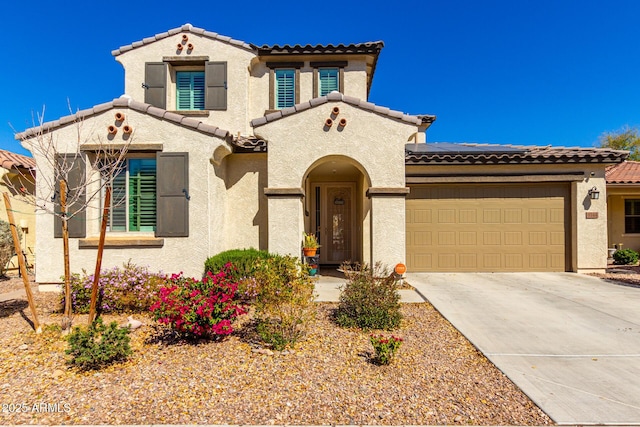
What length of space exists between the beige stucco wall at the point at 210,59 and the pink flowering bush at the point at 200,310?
7591 millimetres

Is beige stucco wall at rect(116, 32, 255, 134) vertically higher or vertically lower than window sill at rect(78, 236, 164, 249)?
higher

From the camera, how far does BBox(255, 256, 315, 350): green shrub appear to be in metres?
4.47

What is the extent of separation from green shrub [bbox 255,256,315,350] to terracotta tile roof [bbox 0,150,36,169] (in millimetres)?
9975

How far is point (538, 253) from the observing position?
32.8 feet

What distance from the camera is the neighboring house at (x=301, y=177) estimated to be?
7.43m

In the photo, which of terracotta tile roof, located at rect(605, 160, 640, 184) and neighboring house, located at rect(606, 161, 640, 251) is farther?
neighboring house, located at rect(606, 161, 640, 251)

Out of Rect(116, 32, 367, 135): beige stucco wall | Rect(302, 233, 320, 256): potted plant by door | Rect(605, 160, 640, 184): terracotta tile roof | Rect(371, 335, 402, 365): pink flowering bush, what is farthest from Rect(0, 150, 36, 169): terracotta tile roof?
Rect(605, 160, 640, 184): terracotta tile roof

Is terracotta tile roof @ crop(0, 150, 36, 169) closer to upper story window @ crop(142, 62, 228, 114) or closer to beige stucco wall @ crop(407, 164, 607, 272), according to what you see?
upper story window @ crop(142, 62, 228, 114)

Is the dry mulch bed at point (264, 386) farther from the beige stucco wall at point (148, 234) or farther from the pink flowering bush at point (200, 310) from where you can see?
the beige stucco wall at point (148, 234)

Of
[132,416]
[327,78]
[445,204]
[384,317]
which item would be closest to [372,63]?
[327,78]


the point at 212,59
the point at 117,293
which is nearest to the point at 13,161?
the point at 212,59

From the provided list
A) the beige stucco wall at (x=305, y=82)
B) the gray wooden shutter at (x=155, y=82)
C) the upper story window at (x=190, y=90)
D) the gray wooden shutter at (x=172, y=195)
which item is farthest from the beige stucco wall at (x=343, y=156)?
the gray wooden shutter at (x=155, y=82)

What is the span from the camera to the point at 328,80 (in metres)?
11.6

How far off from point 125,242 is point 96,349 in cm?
401
